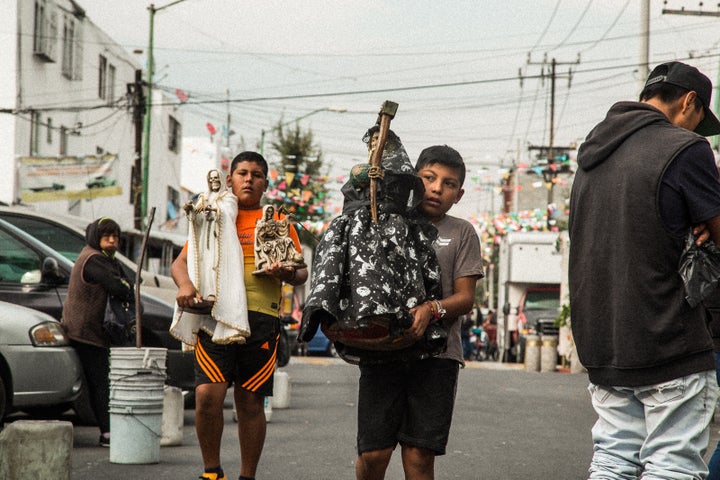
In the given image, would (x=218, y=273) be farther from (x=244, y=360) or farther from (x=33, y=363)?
(x=33, y=363)

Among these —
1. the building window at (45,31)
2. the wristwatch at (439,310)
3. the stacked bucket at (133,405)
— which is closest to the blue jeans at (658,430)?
the wristwatch at (439,310)

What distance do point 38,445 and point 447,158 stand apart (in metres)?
2.24

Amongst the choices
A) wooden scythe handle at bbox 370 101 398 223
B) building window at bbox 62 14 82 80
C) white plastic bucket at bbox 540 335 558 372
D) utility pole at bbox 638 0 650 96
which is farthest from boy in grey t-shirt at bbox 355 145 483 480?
building window at bbox 62 14 82 80

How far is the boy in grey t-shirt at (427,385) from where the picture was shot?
497 cm

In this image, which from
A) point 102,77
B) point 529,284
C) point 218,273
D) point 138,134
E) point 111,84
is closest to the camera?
point 218,273

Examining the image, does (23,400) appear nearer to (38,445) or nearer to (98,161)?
(38,445)

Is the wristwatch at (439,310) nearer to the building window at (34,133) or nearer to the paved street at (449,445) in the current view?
the paved street at (449,445)

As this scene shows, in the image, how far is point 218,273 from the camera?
6.73 meters

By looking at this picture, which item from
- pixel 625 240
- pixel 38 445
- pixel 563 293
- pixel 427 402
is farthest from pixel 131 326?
pixel 563 293

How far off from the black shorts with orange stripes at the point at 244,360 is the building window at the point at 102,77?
3253 centimetres

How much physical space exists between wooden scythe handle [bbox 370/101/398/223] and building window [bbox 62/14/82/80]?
29.8m

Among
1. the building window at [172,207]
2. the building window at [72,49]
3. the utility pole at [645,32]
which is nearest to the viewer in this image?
the utility pole at [645,32]

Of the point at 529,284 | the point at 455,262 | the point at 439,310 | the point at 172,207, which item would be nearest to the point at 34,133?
the point at 529,284

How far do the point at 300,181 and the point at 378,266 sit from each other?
34471mm
